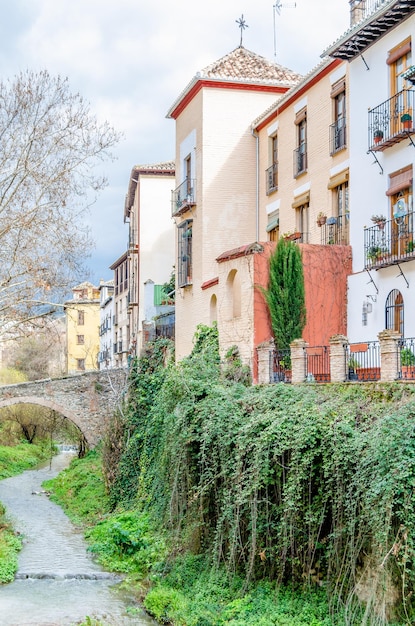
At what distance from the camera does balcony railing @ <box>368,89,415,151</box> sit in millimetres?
16578

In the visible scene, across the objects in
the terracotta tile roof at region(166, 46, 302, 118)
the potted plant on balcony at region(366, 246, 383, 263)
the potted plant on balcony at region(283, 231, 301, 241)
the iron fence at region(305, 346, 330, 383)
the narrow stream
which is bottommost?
the narrow stream

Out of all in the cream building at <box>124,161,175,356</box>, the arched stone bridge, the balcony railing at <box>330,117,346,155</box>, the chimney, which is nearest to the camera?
the balcony railing at <box>330,117,346,155</box>

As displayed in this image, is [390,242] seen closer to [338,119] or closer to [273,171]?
[338,119]

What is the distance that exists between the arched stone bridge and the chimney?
56.6ft

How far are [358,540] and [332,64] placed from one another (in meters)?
12.6

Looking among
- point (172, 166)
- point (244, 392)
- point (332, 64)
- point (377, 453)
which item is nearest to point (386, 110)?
point (332, 64)

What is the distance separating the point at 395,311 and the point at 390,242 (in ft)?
4.92

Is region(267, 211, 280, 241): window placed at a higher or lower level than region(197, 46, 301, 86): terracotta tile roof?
lower

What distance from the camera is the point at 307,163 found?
2166 centimetres

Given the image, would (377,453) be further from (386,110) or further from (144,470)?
(144,470)

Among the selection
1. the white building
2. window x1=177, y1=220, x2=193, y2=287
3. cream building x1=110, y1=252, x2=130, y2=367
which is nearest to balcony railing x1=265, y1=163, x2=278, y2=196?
window x1=177, y1=220, x2=193, y2=287

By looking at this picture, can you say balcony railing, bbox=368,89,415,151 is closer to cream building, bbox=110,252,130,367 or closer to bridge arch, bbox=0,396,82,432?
bridge arch, bbox=0,396,82,432

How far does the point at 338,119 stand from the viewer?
20094 millimetres

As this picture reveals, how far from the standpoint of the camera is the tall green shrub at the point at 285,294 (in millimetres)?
18828
